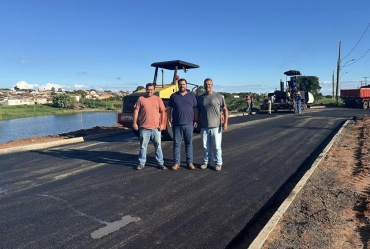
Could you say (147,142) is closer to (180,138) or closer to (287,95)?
(180,138)

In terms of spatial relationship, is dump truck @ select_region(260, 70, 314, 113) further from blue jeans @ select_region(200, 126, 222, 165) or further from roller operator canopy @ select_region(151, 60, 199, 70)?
blue jeans @ select_region(200, 126, 222, 165)

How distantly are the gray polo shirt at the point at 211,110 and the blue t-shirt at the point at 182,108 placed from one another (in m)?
0.25

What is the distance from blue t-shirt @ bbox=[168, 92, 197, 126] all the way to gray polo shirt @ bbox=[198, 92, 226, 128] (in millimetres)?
252

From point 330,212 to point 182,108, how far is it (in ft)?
10.8

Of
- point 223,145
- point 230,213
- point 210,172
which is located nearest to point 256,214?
point 230,213

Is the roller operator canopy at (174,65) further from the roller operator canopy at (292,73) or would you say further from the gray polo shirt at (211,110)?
the roller operator canopy at (292,73)

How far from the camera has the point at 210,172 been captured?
6156 millimetres

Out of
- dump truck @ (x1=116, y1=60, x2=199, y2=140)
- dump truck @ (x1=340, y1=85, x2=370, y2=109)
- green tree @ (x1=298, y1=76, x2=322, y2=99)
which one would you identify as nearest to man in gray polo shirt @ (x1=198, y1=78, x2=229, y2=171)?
dump truck @ (x1=116, y1=60, x2=199, y2=140)

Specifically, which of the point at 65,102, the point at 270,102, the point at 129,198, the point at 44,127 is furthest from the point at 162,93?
the point at 65,102

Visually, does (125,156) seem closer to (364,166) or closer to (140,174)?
(140,174)

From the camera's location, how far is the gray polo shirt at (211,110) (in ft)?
20.5

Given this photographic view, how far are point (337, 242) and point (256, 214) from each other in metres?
1.10

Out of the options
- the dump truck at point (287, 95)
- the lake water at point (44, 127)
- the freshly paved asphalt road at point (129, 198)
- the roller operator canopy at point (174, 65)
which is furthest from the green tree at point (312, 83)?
the freshly paved asphalt road at point (129, 198)

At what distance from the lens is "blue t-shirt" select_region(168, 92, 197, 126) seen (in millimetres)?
6266
